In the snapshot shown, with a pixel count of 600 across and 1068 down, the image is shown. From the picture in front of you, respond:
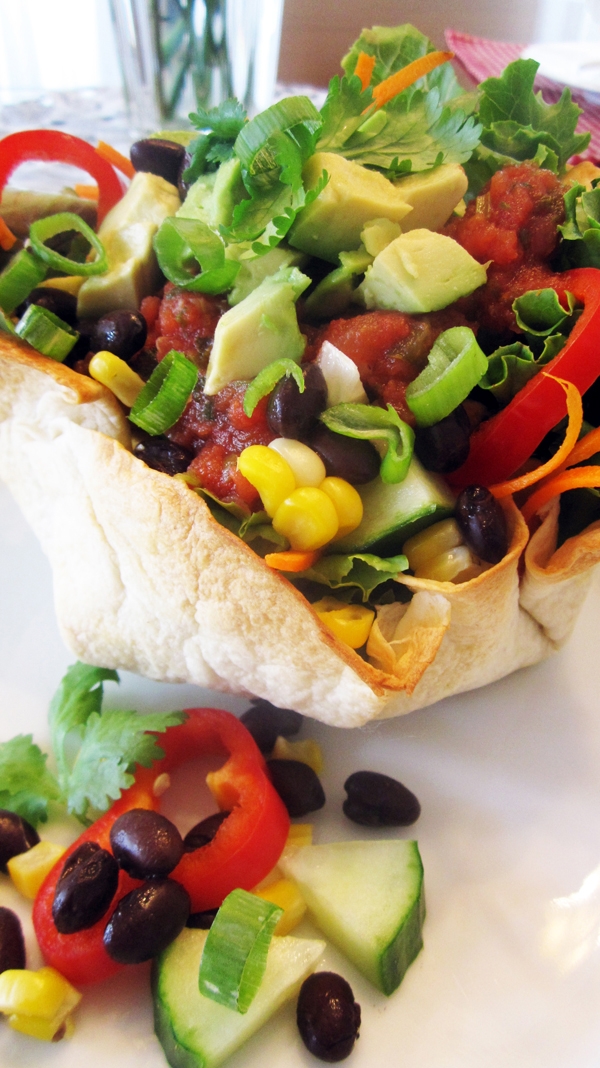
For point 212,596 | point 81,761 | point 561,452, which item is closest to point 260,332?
point 212,596

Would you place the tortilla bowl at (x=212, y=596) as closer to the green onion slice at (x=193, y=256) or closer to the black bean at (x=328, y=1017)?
the green onion slice at (x=193, y=256)

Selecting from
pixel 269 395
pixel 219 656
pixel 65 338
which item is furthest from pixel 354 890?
pixel 65 338

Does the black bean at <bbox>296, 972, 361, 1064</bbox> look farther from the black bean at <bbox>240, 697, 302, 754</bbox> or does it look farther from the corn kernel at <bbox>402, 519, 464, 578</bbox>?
the corn kernel at <bbox>402, 519, 464, 578</bbox>

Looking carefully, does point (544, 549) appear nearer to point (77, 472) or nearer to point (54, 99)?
point (77, 472)

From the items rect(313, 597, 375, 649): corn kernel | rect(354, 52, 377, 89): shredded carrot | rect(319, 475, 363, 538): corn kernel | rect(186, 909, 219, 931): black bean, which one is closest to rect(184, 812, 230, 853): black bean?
rect(186, 909, 219, 931): black bean

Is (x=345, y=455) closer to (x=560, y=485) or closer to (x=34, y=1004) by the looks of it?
(x=560, y=485)

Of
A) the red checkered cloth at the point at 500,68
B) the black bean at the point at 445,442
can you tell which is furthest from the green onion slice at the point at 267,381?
the red checkered cloth at the point at 500,68
